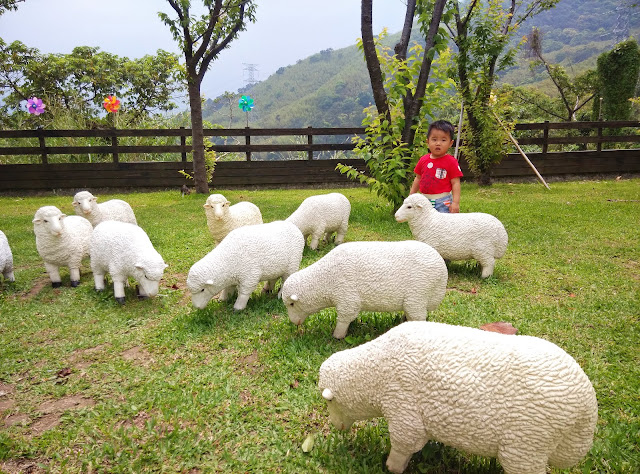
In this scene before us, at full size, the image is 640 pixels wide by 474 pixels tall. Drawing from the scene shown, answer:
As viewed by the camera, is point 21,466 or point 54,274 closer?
point 21,466

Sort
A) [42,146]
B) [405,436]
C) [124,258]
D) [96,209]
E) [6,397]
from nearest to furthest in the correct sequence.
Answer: [405,436] < [6,397] < [124,258] < [96,209] < [42,146]

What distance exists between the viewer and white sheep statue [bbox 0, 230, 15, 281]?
4809mm

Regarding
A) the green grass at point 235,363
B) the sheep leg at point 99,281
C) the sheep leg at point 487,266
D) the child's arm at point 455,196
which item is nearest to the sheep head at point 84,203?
the green grass at point 235,363

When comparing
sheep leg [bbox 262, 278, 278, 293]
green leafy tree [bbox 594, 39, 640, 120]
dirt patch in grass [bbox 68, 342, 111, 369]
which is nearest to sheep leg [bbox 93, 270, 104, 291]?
dirt patch in grass [bbox 68, 342, 111, 369]

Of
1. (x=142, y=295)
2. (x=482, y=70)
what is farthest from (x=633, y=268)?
(x=482, y=70)

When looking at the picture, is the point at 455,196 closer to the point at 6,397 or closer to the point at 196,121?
the point at 6,397

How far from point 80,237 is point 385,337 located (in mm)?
4469

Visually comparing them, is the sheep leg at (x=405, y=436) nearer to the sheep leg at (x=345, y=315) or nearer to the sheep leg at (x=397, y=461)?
the sheep leg at (x=397, y=461)

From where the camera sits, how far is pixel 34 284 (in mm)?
5137

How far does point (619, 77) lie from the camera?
66.2 ft

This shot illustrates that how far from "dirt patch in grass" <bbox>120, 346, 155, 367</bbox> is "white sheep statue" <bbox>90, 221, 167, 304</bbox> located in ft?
2.66

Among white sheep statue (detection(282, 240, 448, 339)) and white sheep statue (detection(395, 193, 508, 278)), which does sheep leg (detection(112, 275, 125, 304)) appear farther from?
white sheep statue (detection(395, 193, 508, 278))

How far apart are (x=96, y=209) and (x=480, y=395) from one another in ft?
19.5

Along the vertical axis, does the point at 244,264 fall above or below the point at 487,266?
above
